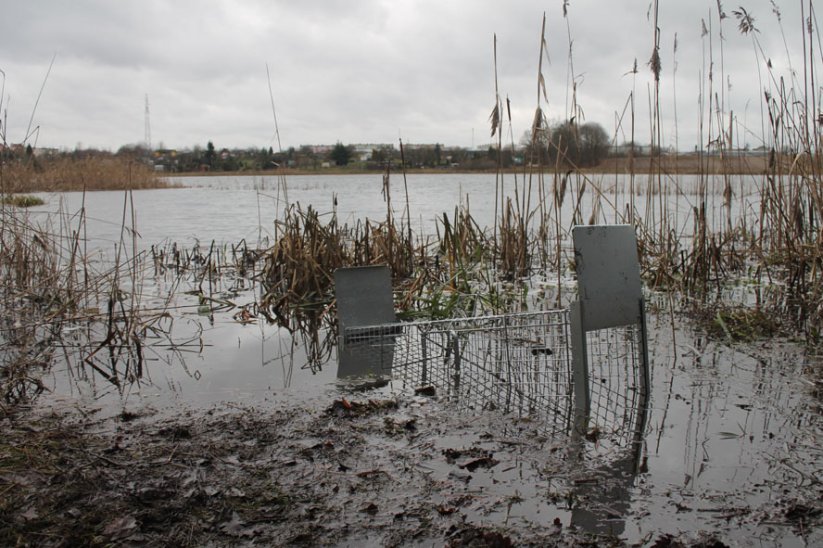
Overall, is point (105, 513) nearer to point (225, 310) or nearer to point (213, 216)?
point (225, 310)

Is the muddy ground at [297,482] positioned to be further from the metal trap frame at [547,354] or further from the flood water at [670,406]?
the metal trap frame at [547,354]

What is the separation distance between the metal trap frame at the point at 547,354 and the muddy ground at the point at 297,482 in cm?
30

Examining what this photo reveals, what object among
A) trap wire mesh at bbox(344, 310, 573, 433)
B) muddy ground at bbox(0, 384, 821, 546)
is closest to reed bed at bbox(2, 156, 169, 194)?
trap wire mesh at bbox(344, 310, 573, 433)

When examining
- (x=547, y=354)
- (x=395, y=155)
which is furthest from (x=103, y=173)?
(x=547, y=354)

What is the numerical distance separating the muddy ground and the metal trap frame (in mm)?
300

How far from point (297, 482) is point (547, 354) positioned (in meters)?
1.83

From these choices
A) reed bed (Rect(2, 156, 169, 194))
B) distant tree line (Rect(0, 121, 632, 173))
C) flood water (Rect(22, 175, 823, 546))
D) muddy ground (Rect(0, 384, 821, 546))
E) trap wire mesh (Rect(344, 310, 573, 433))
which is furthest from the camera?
reed bed (Rect(2, 156, 169, 194))

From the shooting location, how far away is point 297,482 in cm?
257

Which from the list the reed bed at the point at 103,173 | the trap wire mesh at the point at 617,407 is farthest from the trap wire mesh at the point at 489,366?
the reed bed at the point at 103,173

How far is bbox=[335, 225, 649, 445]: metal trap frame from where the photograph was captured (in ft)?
10.2

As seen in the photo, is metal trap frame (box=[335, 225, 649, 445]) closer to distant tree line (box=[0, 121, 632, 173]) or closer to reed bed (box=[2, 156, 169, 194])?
distant tree line (box=[0, 121, 632, 173])

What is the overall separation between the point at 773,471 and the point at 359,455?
1685mm

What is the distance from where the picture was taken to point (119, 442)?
116 inches

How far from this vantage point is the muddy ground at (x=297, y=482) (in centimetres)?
219
